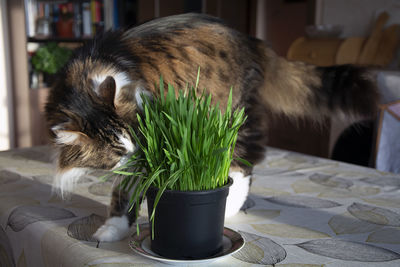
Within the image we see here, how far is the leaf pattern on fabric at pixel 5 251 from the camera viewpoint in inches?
34.4

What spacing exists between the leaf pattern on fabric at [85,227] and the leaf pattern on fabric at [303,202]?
427mm

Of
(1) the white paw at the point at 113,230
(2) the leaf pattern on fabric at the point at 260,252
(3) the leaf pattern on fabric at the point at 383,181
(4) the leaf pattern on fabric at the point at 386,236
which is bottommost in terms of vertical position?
(3) the leaf pattern on fabric at the point at 383,181

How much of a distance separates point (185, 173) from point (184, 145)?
0.05m

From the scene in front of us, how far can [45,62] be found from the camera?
11.5ft

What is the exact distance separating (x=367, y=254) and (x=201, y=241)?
300 millimetres

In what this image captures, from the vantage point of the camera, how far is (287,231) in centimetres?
83

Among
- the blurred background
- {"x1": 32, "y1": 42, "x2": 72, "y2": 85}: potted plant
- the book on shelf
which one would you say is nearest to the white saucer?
the blurred background

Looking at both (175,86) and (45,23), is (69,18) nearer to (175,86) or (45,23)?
(45,23)

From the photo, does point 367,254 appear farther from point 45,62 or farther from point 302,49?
point 45,62

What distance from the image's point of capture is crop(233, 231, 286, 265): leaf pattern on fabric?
27.3 inches

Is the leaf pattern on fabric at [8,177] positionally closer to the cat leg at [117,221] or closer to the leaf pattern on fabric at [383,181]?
the cat leg at [117,221]

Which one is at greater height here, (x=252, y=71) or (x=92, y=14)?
(x=92, y=14)

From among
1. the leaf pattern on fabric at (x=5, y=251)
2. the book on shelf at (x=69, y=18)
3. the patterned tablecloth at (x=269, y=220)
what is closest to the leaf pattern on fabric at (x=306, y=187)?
the patterned tablecloth at (x=269, y=220)

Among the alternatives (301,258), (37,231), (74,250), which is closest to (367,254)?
(301,258)
